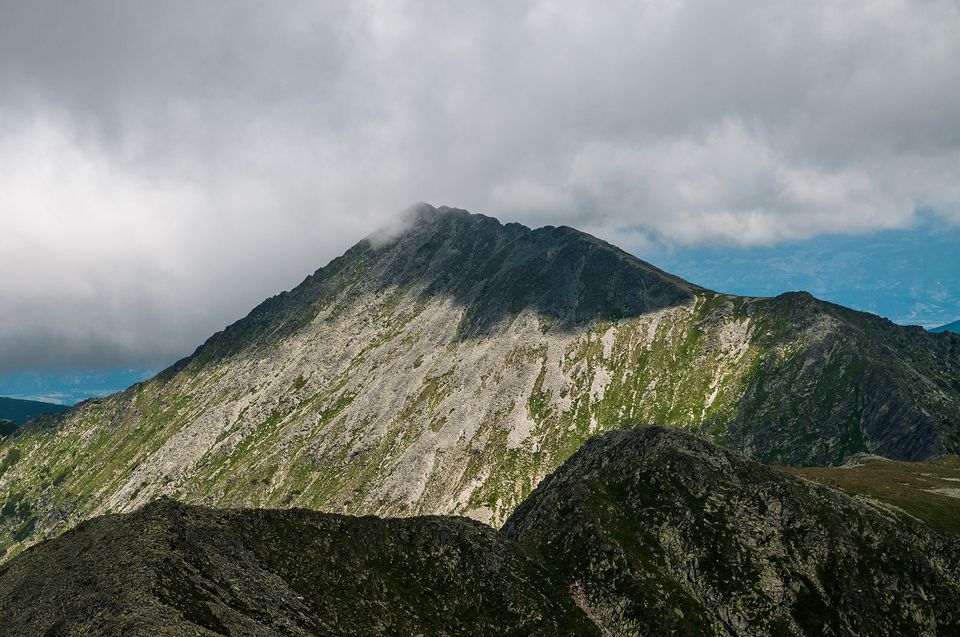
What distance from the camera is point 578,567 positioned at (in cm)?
10144

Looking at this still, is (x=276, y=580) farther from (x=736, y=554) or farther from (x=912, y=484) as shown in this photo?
(x=912, y=484)

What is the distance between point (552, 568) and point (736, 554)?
30257 millimetres

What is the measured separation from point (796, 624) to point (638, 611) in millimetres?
23709

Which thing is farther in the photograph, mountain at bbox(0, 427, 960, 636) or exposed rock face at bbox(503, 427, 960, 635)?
exposed rock face at bbox(503, 427, 960, 635)

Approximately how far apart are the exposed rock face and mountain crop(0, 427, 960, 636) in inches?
10.0

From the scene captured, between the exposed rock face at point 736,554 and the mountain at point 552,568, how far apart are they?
10.0 inches

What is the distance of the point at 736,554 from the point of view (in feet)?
339

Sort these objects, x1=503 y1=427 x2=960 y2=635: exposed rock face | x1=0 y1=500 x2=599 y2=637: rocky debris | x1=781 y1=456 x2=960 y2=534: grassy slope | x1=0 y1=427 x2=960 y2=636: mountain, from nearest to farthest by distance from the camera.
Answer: x1=0 y1=500 x2=599 y2=637: rocky debris, x1=0 y1=427 x2=960 y2=636: mountain, x1=503 y1=427 x2=960 y2=635: exposed rock face, x1=781 y1=456 x2=960 y2=534: grassy slope

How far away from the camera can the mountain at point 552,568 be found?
7031cm

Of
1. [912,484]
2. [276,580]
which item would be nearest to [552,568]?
[276,580]

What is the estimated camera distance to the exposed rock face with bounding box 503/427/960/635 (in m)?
94.2

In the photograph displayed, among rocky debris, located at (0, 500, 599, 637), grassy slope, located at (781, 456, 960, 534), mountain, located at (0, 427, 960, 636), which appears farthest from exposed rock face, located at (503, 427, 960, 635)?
grassy slope, located at (781, 456, 960, 534)

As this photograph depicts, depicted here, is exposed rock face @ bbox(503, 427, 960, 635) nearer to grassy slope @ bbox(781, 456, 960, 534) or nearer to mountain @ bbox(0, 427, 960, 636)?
mountain @ bbox(0, 427, 960, 636)

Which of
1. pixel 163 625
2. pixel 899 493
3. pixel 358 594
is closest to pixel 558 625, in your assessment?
pixel 358 594
